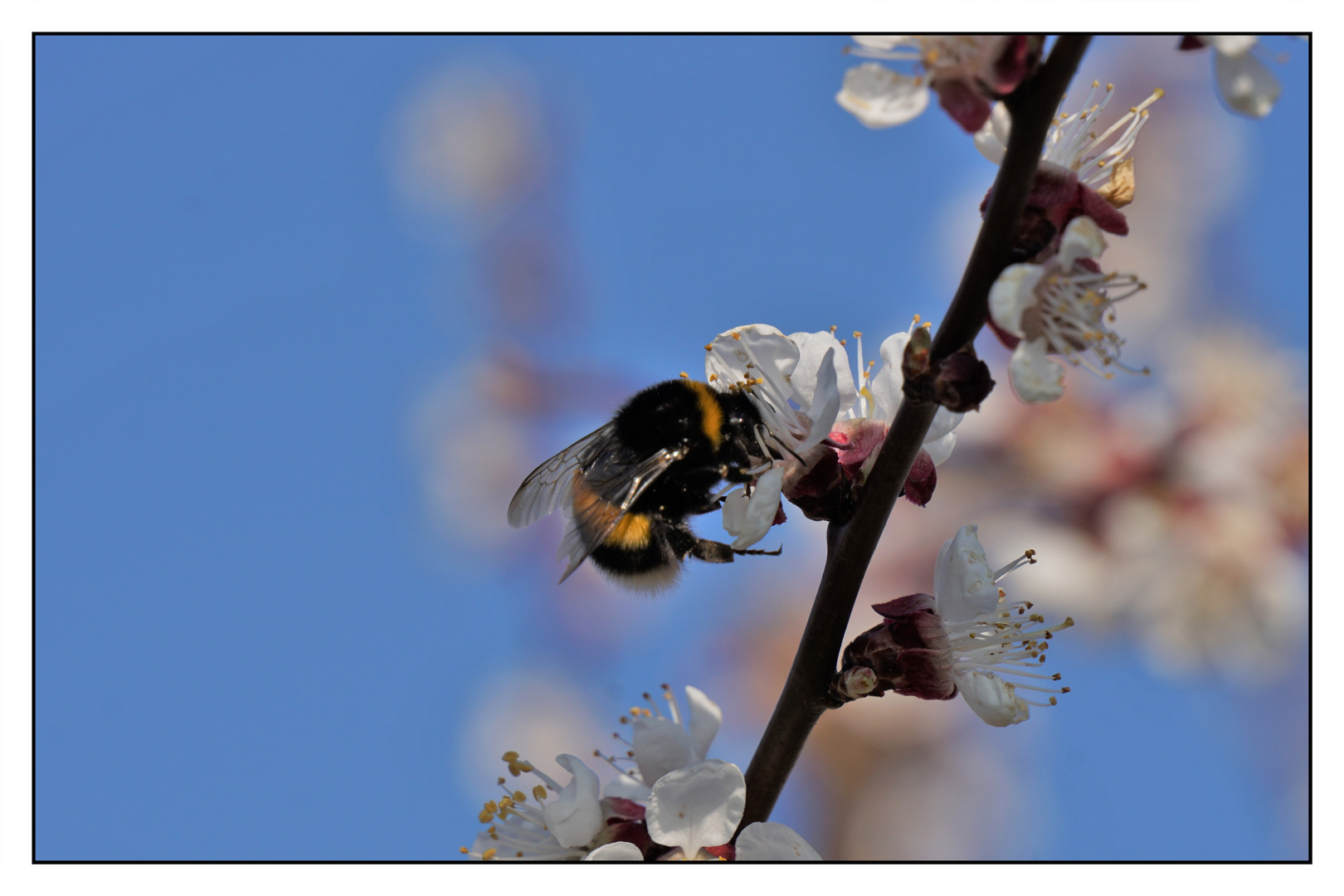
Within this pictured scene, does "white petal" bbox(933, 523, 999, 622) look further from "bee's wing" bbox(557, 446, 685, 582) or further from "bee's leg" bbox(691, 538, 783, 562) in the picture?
"bee's wing" bbox(557, 446, 685, 582)

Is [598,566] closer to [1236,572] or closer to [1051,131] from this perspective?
[1051,131]

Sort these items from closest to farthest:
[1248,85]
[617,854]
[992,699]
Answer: [1248,85] < [992,699] < [617,854]

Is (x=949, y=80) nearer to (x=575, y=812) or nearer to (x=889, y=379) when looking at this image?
(x=889, y=379)

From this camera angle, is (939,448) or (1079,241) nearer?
(1079,241)

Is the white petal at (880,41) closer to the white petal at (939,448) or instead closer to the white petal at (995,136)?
the white petal at (995,136)

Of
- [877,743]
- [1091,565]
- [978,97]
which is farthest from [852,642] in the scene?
[877,743]

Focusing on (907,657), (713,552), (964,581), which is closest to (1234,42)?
(964,581)

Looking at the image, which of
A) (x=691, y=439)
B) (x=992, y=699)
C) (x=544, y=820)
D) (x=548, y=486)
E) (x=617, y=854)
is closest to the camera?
(x=992, y=699)

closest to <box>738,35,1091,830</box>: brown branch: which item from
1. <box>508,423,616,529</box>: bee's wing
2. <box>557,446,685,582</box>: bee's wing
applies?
<box>557,446,685,582</box>: bee's wing
